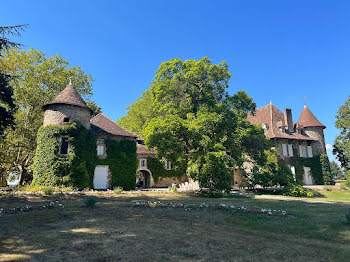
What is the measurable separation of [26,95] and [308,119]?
1540 inches

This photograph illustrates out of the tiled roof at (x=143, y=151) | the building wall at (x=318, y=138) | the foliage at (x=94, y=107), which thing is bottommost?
the tiled roof at (x=143, y=151)

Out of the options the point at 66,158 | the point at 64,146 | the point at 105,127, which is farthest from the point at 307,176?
the point at 64,146

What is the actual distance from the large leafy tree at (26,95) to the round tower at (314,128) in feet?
114

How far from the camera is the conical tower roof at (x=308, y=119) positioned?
3722 cm

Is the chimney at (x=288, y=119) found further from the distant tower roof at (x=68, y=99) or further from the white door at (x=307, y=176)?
the distant tower roof at (x=68, y=99)

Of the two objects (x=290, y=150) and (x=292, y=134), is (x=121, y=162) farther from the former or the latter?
(x=292, y=134)

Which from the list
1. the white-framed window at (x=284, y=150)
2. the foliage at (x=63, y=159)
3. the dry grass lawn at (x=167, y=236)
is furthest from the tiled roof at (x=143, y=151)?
the dry grass lawn at (x=167, y=236)

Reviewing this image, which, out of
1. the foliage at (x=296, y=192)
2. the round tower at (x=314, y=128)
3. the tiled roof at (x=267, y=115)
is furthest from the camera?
the round tower at (x=314, y=128)

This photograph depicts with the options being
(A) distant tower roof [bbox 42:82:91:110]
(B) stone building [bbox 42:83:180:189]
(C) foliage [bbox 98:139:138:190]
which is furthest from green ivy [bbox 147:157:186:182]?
(A) distant tower roof [bbox 42:82:91:110]

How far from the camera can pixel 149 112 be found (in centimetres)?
4062

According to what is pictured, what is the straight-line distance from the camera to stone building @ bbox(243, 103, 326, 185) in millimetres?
33438

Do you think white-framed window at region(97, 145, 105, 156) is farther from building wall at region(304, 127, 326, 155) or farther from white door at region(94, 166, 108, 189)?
building wall at region(304, 127, 326, 155)

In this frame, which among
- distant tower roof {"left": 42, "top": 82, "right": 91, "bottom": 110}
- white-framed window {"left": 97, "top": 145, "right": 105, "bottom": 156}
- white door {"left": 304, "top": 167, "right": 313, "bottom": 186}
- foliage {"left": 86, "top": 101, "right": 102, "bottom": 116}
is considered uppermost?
foliage {"left": 86, "top": 101, "right": 102, "bottom": 116}

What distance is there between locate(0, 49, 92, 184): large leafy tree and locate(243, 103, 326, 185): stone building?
26425 mm
